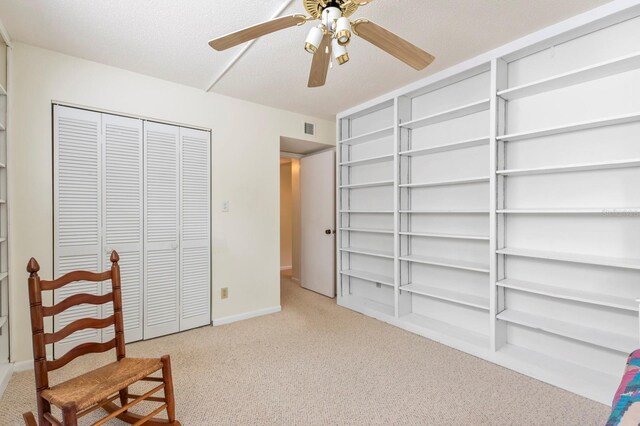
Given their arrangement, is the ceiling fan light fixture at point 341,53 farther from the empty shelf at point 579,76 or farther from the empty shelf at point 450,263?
the empty shelf at point 450,263

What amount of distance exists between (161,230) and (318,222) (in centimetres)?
210

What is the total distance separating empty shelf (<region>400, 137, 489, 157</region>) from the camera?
2.54 meters

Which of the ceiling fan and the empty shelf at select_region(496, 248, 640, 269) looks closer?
the ceiling fan

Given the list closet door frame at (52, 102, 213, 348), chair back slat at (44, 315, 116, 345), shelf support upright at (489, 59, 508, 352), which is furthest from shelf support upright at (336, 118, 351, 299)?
chair back slat at (44, 315, 116, 345)

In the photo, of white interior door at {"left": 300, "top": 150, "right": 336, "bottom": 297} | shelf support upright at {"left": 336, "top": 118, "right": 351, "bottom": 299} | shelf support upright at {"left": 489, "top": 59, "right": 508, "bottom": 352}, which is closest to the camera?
shelf support upright at {"left": 489, "top": 59, "right": 508, "bottom": 352}

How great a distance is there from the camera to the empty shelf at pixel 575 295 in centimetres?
183

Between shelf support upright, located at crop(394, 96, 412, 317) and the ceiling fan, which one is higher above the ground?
the ceiling fan

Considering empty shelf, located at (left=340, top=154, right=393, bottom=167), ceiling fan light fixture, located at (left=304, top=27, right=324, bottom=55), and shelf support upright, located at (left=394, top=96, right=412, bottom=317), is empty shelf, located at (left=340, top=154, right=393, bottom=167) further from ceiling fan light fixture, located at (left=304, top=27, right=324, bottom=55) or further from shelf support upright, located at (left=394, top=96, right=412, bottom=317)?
ceiling fan light fixture, located at (left=304, top=27, right=324, bottom=55)

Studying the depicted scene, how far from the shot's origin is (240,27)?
207 cm

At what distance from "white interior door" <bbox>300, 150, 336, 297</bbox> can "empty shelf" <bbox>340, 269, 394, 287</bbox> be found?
0.45m

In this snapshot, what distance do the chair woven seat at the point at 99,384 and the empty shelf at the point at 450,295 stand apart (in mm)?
2234

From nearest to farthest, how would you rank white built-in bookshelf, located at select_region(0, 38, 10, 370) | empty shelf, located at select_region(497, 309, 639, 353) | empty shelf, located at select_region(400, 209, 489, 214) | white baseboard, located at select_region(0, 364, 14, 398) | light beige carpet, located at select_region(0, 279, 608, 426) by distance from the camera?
light beige carpet, located at select_region(0, 279, 608, 426), empty shelf, located at select_region(497, 309, 639, 353), white baseboard, located at select_region(0, 364, 14, 398), white built-in bookshelf, located at select_region(0, 38, 10, 370), empty shelf, located at select_region(400, 209, 489, 214)

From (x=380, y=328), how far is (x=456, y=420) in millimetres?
1362

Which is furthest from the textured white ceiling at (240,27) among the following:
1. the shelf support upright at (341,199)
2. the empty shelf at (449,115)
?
the shelf support upright at (341,199)
